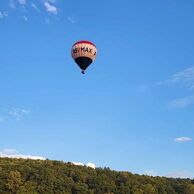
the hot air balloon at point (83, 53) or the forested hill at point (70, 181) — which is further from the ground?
the forested hill at point (70, 181)

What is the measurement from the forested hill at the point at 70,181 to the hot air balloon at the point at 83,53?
60.3 meters

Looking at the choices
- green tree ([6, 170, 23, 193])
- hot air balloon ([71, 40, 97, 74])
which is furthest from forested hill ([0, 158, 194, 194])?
hot air balloon ([71, 40, 97, 74])

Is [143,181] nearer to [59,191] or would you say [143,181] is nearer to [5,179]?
[59,191]

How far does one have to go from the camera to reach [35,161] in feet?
438

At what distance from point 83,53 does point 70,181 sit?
67388mm

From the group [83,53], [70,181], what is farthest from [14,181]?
[83,53]

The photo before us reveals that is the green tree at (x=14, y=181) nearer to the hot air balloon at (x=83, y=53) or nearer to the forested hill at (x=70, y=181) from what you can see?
the forested hill at (x=70, y=181)

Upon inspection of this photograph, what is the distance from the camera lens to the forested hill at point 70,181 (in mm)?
112625

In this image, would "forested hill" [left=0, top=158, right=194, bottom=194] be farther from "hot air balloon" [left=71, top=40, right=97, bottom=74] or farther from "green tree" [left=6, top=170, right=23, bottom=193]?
"hot air balloon" [left=71, top=40, right=97, bottom=74]

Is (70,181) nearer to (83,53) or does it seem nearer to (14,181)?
(14,181)

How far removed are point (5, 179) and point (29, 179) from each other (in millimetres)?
5598

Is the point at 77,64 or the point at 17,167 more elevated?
the point at 17,167

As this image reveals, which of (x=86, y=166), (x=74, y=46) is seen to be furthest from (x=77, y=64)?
(x=86, y=166)

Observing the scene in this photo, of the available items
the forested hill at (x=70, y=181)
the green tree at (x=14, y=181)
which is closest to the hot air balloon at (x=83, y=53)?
the forested hill at (x=70, y=181)
